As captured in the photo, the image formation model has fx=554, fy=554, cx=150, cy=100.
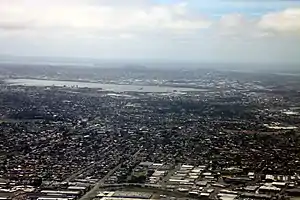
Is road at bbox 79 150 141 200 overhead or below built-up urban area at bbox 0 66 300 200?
below

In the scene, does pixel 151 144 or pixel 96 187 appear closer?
pixel 96 187

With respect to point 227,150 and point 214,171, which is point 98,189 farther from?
point 227,150

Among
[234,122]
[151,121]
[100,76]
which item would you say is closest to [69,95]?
[151,121]

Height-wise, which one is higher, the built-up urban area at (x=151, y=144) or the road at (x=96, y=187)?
the built-up urban area at (x=151, y=144)

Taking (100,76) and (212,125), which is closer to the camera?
(212,125)

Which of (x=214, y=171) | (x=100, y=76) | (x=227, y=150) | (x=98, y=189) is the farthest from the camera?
(x=100, y=76)

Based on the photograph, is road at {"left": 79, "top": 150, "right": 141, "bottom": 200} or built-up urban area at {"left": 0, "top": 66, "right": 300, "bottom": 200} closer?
road at {"left": 79, "top": 150, "right": 141, "bottom": 200}

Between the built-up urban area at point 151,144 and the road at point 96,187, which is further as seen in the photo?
the built-up urban area at point 151,144

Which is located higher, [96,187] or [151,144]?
[151,144]
